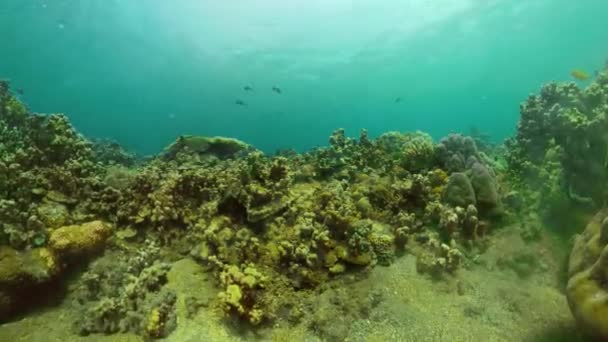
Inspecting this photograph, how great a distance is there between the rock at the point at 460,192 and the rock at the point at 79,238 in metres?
5.62

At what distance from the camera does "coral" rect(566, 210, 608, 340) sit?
319 centimetres

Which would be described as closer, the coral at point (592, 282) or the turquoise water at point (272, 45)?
the coral at point (592, 282)

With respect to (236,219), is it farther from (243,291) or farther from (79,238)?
(79,238)

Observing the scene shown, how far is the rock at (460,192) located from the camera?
6.02 m

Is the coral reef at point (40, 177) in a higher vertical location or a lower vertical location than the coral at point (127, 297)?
higher

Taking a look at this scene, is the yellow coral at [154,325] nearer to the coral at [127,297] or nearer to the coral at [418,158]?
the coral at [127,297]

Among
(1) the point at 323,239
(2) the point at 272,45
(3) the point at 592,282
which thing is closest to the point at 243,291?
(1) the point at 323,239

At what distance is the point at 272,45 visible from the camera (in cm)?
5472

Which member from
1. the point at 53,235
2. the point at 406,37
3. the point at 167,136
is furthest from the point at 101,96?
the point at 53,235

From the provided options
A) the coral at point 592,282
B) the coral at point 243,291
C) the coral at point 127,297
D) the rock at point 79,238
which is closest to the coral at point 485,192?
the coral at point 592,282

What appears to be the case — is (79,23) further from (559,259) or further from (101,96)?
(101,96)

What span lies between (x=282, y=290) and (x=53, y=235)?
369 cm

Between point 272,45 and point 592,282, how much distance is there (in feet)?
180

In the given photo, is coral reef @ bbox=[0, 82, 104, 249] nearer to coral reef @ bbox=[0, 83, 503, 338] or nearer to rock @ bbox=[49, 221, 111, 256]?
coral reef @ bbox=[0, 83, 503, 338]
